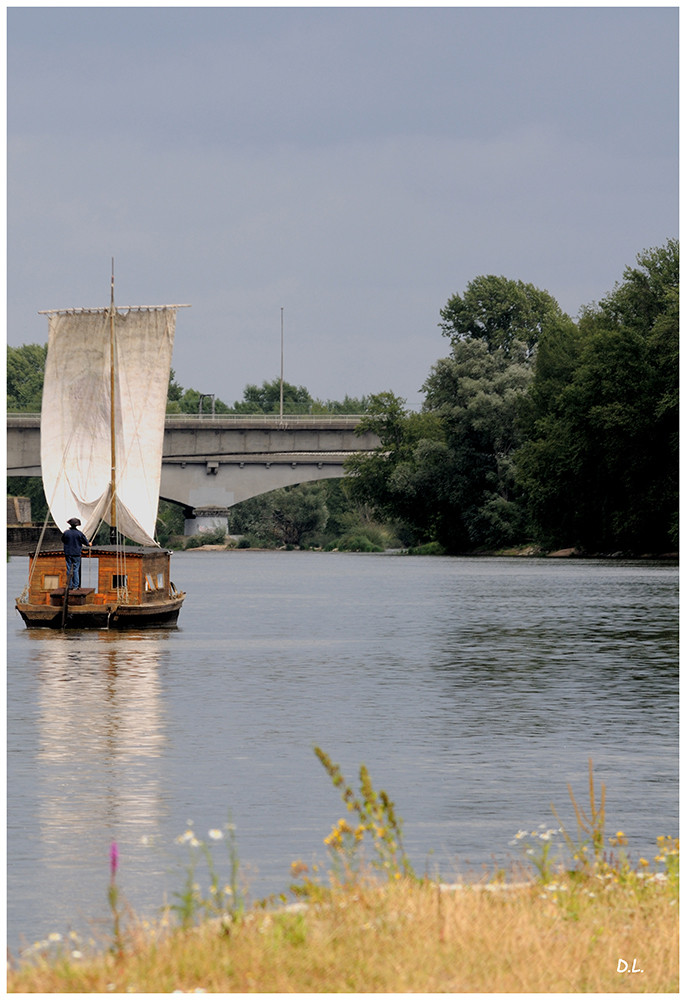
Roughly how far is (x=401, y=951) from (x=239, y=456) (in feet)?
369

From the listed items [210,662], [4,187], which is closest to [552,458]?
[210,662]

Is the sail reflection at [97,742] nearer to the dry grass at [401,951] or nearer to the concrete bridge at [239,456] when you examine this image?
the dry grass at [401,951]

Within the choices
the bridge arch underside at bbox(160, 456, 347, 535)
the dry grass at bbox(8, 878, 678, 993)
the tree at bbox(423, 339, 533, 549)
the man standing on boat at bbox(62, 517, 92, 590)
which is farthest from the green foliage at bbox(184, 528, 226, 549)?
the dry grass at bbox(8, 878, 678, 993)

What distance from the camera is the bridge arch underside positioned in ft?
391

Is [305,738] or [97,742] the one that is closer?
[97,742]

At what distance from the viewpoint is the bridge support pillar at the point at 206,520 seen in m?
122

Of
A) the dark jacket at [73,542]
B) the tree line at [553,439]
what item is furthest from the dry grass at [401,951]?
the tree line at [553,439]

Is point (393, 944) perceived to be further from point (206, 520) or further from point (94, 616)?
point (206, 520)

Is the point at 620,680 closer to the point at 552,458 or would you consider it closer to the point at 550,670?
the point at 550,670

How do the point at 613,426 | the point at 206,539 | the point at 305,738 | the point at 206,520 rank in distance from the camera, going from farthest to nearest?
the point at 206,539 → the point at 206,520 → the point at 613,426 → the point at 305,738

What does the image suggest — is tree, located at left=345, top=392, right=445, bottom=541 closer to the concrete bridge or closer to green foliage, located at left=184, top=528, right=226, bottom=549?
the concrete bridge

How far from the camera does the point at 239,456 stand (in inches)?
4710

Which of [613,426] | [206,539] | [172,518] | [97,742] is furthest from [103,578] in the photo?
[172,518]

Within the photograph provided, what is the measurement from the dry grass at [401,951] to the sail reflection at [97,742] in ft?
16.7
